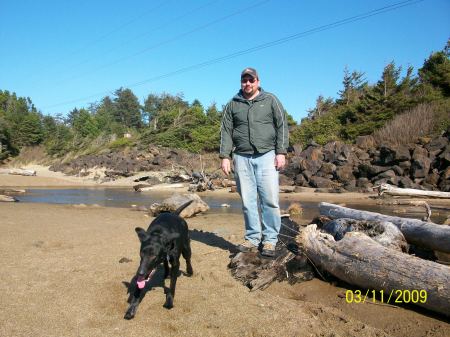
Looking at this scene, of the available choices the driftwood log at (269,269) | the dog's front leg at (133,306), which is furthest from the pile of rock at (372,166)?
the dog's front leg at (133,306)

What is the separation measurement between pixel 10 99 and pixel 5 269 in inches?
3421

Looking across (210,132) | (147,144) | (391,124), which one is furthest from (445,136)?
(147,144)

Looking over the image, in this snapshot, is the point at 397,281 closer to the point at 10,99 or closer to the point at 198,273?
the point at 198,273

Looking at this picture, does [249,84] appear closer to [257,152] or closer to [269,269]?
[257,152]

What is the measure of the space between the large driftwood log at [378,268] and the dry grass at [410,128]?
19888 millimetres

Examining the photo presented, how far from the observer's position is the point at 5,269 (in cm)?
458

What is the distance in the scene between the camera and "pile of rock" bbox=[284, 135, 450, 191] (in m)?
17.3

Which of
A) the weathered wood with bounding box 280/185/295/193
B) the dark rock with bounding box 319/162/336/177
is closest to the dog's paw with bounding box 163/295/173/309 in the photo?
the weathered wood with bounding box 280/185/295/193

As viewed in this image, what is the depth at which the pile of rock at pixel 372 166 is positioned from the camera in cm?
1727

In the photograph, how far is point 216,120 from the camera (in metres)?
43.7

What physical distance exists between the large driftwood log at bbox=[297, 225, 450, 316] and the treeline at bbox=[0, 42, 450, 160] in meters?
20.9

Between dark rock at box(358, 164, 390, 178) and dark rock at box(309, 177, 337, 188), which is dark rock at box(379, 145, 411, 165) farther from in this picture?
dark rock at box(309, 177, 337, 188)

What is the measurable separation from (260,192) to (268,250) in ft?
2.53

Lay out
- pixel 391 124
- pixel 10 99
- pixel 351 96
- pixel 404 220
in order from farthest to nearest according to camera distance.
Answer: pixel 10 99
pixel 351 96
pixel 391 124
pixel 404 220
